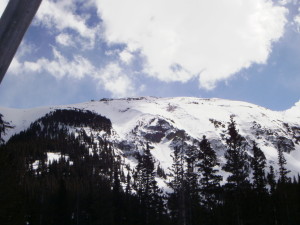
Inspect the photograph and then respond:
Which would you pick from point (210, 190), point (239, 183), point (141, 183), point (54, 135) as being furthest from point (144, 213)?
point (54, 135)

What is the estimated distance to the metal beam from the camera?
1.49 m

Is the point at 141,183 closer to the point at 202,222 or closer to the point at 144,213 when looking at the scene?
the point at 144,213

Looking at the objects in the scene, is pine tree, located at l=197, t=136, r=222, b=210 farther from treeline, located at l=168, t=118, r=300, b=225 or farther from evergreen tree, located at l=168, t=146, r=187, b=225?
evergreen tree, located at l=168, t=146, r=187, b=225

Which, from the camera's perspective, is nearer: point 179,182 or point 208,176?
point 208,176

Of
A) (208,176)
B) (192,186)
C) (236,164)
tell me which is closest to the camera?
(236,164)

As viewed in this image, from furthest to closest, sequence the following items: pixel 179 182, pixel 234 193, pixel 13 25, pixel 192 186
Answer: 1. pixel 192 186
2. pixel 179 182
3. pixel 234 193
4. pixel 13 25

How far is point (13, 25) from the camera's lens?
1.52 m

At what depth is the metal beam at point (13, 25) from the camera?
4.88 feet

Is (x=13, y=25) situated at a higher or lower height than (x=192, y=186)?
lower

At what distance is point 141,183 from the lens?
52.8 metres

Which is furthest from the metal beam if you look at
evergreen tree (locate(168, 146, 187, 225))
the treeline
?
evergreen tree (locate(168, 146, 187, 225))

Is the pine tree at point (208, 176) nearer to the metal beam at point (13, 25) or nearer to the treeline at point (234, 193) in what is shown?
the treeline at point (234, 193)

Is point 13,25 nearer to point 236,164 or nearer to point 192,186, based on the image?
point 236,164

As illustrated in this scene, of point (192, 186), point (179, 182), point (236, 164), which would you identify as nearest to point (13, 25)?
point (236, 164)
